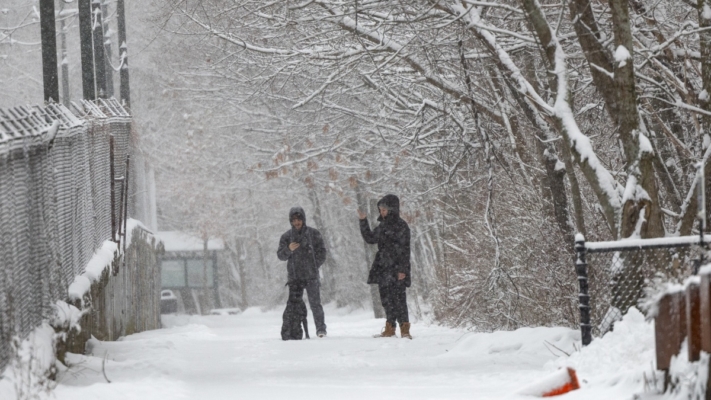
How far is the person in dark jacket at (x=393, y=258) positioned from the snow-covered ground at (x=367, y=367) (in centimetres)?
87

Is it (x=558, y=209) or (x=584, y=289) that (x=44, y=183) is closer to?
(x=584, y=289)

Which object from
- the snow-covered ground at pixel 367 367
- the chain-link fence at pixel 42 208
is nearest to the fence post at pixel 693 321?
the snow-covered ground at pixel 367 367

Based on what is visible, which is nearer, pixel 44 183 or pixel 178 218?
pixel 44 183

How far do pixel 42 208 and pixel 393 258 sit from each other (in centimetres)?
583

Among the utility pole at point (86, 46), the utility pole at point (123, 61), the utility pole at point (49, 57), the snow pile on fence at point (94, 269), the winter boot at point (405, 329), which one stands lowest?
the winter boot at point (405, 329)

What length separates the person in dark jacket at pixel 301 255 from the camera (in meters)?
13.4

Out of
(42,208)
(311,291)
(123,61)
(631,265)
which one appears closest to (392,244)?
(311,291)

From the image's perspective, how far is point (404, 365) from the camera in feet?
31.1

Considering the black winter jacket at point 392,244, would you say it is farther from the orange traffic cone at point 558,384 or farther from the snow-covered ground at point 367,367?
the orange traffic cone at point 558,384

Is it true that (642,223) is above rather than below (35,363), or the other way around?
above

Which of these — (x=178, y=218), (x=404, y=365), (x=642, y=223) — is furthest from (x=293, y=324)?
(x=178, y=218)

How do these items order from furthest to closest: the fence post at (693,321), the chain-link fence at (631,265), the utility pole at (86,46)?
the utility pole at (86,46)
the chain-link fence at (631,265)
the fence post at (693,321)

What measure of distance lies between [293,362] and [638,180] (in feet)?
11.1

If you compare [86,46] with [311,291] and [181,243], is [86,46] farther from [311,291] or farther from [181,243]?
[181,243]
